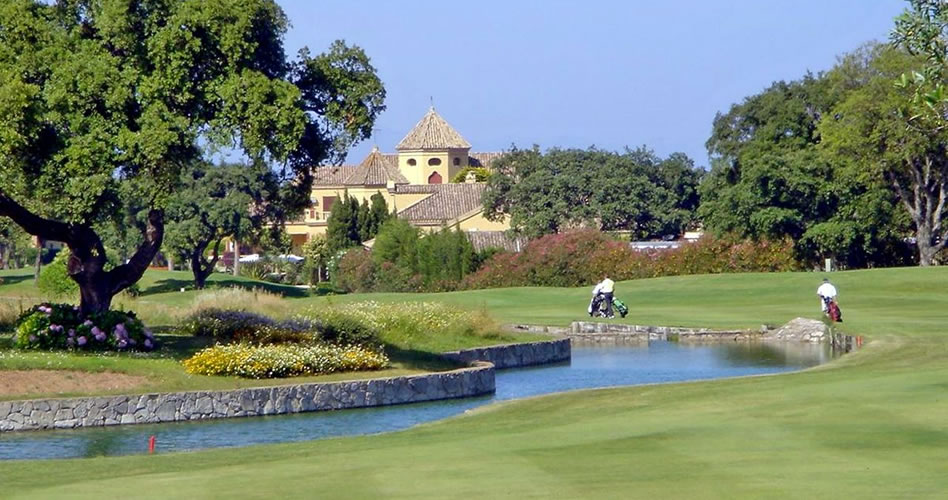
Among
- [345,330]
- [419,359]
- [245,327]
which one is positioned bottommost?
[419,359]

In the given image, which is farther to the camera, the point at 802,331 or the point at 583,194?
the point at 583,194

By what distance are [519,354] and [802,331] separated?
9.41m

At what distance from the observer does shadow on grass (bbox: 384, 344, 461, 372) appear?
31.7 meters

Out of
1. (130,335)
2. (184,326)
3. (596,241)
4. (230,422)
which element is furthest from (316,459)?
(596,241)

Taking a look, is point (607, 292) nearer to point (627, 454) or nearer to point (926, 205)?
point (627, 454)

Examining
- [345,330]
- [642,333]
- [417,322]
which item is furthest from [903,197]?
[345,330]

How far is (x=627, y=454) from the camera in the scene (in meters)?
16.5

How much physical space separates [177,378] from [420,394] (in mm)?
4847

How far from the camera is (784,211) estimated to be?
7681 cm

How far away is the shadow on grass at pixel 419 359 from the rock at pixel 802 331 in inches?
495

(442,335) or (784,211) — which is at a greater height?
(784,211)

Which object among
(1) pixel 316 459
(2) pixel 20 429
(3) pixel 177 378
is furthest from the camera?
(3) pixel 177 378

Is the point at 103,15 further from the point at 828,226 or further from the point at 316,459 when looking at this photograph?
the point at 828,226

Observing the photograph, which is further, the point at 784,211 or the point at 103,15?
the point at 784,211
